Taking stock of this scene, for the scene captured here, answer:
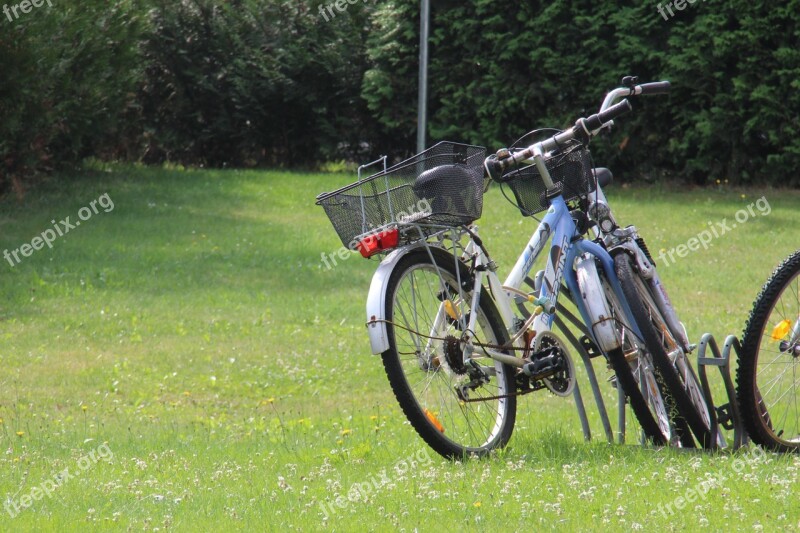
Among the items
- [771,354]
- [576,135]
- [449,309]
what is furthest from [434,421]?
[771,354]

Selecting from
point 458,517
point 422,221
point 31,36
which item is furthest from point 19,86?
point 458,517

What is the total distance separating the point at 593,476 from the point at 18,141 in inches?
419

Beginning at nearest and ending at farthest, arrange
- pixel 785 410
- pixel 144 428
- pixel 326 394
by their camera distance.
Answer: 1. pixel 785 410
2. pixel 144 428
3. pixel 326 394

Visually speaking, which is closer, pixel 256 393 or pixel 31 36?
pixel 256 393

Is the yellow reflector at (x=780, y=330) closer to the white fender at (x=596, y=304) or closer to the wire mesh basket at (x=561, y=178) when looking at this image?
the white fender at (x=596, y=304)

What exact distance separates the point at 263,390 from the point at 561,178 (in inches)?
123

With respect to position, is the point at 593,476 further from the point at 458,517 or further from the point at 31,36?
the point at 31,36

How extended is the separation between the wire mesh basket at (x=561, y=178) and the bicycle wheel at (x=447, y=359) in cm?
41

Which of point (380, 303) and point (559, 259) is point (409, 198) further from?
point (559, 259)

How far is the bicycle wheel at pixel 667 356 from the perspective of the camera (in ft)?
14.9

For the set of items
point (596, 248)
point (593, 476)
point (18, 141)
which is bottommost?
point (593, 476)

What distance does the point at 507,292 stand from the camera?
15.3 ft

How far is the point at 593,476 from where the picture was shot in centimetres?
426

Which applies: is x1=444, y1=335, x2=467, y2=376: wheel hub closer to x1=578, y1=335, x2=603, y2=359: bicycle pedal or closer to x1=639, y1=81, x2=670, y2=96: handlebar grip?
x1=578, y1=335, x2=603, y2=359: bicycle pedal
